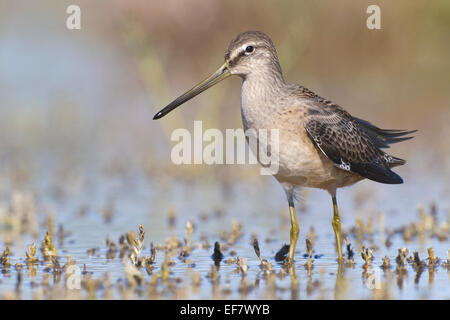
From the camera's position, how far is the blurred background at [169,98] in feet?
27.7

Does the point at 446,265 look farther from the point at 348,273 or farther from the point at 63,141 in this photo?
the point at 63,141

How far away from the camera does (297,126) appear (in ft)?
20.0

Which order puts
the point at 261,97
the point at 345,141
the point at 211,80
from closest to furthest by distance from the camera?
the point at 261,97
the point at 345,141
the point at 211,80

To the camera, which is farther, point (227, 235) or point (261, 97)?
point (227, 235)

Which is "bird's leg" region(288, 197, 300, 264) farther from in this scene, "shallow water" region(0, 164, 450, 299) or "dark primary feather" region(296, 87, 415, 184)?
"dark primary feather" region(296, 87, 415, 184)

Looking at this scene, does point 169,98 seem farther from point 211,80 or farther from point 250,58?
point 250,58

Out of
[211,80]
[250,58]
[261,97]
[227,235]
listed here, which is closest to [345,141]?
[261,97]

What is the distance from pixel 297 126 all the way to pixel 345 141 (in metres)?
0.54

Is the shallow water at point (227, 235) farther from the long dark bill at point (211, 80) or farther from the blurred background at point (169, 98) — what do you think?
the long dark bill at point (211, 80)

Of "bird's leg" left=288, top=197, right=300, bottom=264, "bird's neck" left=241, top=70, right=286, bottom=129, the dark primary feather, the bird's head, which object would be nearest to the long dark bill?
the bird's head

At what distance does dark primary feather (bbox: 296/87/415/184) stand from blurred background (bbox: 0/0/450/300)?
1077 millimetres

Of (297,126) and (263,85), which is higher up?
(263,85)

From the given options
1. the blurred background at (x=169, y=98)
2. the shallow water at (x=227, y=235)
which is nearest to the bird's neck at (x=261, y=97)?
the shallow water at (x=227, y=235)

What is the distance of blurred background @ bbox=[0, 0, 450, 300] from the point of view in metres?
8.45
